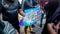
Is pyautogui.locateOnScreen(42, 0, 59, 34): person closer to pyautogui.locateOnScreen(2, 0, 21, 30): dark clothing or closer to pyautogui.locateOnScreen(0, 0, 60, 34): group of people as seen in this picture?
pyautogui.locateOnScreen(0, 0, 60, 34): group of people

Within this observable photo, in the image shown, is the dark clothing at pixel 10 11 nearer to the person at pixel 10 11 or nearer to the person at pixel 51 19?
the person at pixel 10 11

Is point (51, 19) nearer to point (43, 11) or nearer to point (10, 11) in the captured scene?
point (43, 11)

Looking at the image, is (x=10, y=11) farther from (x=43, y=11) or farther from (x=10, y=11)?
(x=43, y=11)

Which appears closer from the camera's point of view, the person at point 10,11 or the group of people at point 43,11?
the group of people at point 43,11

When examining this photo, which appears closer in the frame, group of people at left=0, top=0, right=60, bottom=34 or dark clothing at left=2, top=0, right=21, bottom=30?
group of people at left=0, top=0, right=60, bottom=34

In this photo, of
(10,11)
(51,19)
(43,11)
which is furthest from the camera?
(10,11)

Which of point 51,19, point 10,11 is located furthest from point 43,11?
point 10,11

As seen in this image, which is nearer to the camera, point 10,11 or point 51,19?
point 51,19

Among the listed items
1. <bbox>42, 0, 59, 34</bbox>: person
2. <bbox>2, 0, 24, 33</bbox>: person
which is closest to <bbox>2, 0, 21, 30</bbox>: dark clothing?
<bbox>2, 0, 24, 33</bbox>: person

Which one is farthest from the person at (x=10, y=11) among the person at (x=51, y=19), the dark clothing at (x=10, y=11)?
the person at (x=51, y=19)

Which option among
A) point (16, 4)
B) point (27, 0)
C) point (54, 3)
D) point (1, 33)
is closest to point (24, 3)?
point (27, 0)

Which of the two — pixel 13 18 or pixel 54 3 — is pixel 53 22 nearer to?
pixel 54 3

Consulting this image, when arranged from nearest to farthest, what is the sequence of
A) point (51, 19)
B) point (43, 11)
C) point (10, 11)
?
1. point (51, 19)
2. point (43, 11)
3. point (10, 11)

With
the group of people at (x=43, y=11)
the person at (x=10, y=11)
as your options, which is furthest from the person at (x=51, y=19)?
the person at (x=10, y=11)
